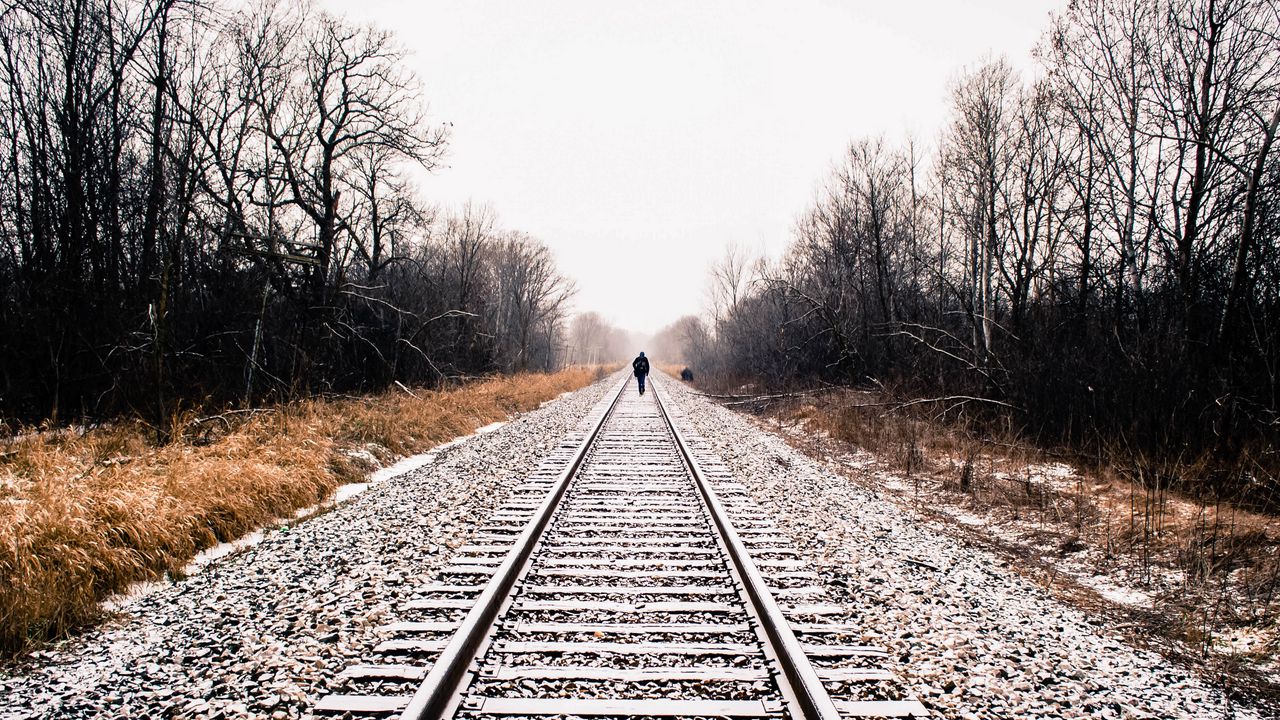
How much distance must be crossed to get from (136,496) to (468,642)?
12.5 feet

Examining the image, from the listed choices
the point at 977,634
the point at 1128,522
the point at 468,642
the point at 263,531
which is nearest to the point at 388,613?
the point at 468,642

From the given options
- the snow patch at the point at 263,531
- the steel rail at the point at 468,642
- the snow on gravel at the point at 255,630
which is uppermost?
the steel rail at the point at 468,642

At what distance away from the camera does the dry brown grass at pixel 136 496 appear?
3.67 metres

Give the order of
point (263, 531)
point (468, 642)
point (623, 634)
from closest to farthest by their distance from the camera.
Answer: point (468, 642)
point (623, 634)
point (263, 531)

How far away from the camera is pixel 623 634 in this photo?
3.32 m

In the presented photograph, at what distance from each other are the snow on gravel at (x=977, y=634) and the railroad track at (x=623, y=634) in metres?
0.26

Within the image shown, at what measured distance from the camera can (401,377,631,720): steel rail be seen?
2.50 metres

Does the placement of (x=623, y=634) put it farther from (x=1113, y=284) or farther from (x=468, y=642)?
(x=1113, y=284)

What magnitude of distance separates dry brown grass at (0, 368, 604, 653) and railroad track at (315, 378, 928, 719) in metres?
2.21

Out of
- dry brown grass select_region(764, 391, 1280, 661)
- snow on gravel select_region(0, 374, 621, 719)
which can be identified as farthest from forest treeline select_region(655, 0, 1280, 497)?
snow on gravel select_region(0, 374, 621, 719)

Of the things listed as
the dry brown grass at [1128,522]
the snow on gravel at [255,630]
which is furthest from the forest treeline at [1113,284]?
the snow on gravel at [255,630]

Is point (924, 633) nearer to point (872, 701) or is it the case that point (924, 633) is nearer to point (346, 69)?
point (872, 701)

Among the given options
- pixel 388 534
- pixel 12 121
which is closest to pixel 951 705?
pixel 388 534

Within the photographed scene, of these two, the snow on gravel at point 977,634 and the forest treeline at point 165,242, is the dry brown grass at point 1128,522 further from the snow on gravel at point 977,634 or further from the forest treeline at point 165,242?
the forest treeline at point 165,242
